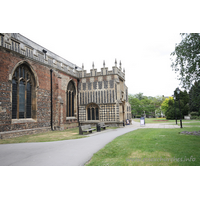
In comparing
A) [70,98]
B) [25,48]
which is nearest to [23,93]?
[25,48]

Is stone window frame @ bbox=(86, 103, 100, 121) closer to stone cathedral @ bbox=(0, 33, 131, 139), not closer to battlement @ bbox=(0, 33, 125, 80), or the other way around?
stone cathedral @ bbox=(0, 33, 131, 139)

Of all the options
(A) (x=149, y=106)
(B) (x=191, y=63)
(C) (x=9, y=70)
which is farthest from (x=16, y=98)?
(A) (x=149, y=106)

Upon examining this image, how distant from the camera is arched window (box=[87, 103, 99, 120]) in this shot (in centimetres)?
2350

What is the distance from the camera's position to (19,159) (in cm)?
622

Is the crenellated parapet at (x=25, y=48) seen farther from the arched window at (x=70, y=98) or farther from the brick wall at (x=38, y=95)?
the arched window at (x=70, y=98)

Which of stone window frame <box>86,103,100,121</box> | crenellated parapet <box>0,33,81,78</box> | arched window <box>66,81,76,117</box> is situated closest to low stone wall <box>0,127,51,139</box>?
arched window <box>66,81,76,117</box>

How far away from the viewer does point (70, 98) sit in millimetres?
22734

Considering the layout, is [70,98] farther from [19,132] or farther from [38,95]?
[19,132]

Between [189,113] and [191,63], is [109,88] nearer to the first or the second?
[191,63]

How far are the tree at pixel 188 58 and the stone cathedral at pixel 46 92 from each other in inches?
479

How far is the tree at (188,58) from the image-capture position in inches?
356

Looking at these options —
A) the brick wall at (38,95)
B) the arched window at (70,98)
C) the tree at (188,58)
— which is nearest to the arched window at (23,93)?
the brick wall at (38,95)

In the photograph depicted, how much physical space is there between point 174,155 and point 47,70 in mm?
15518

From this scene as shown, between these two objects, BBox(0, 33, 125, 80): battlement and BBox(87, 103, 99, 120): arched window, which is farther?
BBox(87, 103, 99, 120): arched window
